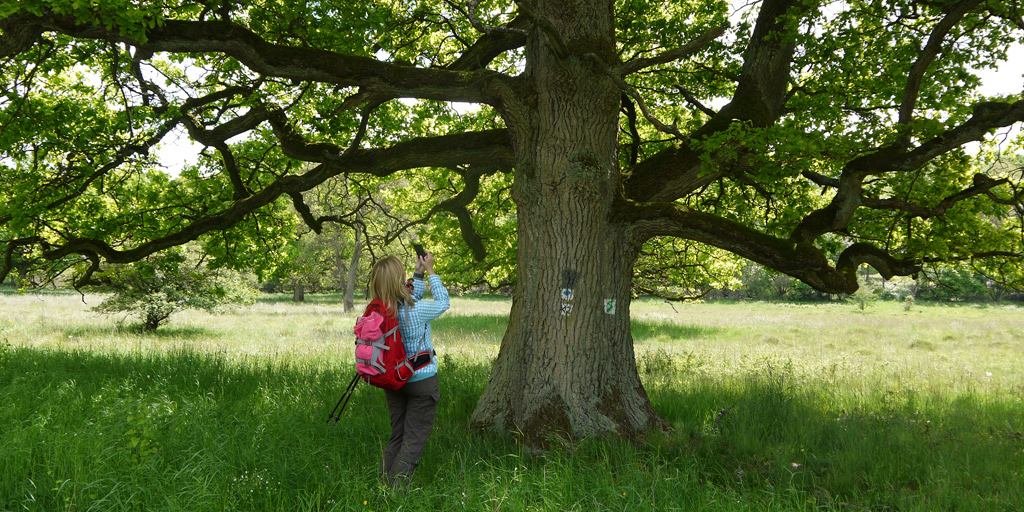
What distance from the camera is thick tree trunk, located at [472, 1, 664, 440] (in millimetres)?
5043

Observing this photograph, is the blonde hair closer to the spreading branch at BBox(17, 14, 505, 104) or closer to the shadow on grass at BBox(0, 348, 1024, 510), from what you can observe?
the shadow on grass at BBox(0, 348, 1024, 510)

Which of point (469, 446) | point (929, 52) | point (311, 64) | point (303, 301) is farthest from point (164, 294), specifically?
point (303, 301)

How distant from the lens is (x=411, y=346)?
3.85 m

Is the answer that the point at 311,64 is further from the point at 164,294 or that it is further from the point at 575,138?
the point at 164,294

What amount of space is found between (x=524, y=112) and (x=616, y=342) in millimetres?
2617

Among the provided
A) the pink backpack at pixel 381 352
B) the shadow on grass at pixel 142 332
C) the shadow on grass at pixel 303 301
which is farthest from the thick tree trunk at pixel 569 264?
the shadow on grass at pixel 303 301

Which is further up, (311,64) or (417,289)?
(311,64)

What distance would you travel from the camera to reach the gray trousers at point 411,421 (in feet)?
12.6

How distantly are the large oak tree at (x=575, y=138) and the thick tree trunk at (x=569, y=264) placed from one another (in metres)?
0.02

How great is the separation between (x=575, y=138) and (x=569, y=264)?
133 cm

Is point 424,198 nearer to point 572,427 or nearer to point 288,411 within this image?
point 288,411

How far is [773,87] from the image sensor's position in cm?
630

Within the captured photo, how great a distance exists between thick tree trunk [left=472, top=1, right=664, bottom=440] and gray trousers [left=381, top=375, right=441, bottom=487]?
1376 mm

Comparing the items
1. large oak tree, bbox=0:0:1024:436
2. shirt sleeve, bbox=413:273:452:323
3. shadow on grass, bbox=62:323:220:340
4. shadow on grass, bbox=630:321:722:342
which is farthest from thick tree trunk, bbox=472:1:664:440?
shadow on grass, bbox=62:323:220:340
